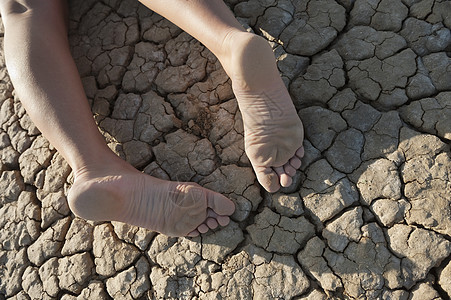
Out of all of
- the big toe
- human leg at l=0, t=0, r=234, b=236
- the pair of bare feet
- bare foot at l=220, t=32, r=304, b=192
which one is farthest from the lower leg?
bare foot at l=220, t=32, r=304, b=192

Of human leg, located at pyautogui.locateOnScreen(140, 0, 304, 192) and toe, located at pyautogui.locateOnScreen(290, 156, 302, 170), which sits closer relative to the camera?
human leg, located at pyautogui.locateOnScreen(140, 0, 304, 192)

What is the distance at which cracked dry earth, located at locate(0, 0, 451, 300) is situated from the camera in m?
1.81

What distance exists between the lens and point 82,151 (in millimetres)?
1872

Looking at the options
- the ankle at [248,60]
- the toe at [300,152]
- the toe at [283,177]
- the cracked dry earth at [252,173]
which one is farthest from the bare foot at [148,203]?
the ankle at [248,60]

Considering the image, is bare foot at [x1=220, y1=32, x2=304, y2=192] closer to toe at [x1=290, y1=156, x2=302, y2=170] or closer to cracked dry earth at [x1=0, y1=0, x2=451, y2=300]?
toe at [x1=290, y1=156, x2=302, y2=170]

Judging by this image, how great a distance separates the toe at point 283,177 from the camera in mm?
1900

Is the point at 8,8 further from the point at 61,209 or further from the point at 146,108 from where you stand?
the point at 61,209

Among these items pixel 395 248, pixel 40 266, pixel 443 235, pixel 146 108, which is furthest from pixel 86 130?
pixel 443 235

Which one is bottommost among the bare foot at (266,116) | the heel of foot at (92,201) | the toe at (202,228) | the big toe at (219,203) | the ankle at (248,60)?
the toe at (202,228)

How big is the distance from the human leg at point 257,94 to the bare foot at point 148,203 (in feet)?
0.80

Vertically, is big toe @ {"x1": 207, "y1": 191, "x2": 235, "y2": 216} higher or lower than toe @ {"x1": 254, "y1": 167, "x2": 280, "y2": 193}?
lower

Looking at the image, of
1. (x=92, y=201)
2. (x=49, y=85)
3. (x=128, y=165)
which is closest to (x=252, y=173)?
(x=128, y=165)

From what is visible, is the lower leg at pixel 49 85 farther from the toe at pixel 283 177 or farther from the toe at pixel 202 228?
the toe at pixel 283 177

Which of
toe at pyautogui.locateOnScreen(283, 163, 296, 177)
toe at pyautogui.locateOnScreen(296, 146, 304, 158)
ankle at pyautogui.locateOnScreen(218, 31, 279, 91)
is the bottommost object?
toe at pyautogui.locateOnScreen(283, 163, 296, 177)
